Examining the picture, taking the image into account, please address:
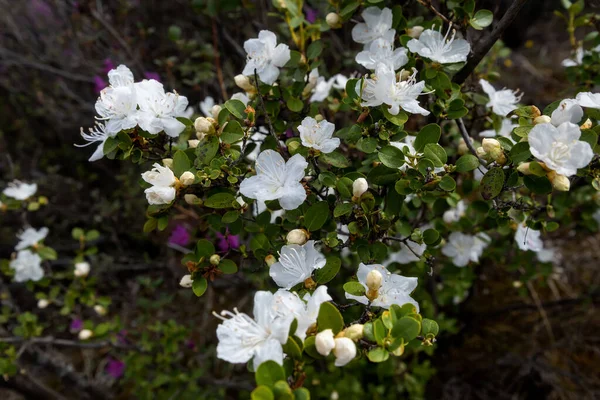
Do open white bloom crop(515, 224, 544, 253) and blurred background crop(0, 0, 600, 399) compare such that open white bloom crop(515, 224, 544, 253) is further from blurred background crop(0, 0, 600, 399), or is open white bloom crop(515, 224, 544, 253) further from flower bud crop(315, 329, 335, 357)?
flower bud crop(315, 329, 335, 357)

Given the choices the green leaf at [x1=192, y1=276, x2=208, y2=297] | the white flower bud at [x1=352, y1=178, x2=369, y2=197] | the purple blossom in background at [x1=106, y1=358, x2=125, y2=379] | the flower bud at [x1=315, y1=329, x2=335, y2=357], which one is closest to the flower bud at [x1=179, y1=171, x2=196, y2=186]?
the green leaf at [x1=192, y1=276, x2=208, y2=297]

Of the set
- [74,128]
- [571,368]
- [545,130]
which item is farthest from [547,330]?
[74,128]

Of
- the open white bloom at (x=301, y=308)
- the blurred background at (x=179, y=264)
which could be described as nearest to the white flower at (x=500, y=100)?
the blurred background at (x=179, y=264)

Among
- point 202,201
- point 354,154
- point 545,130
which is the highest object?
point 545,130

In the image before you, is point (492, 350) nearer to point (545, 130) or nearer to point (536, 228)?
point (536, 228)

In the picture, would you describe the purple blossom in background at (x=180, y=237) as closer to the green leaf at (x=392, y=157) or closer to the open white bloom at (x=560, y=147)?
the green leaf at (x=392, y=157)
